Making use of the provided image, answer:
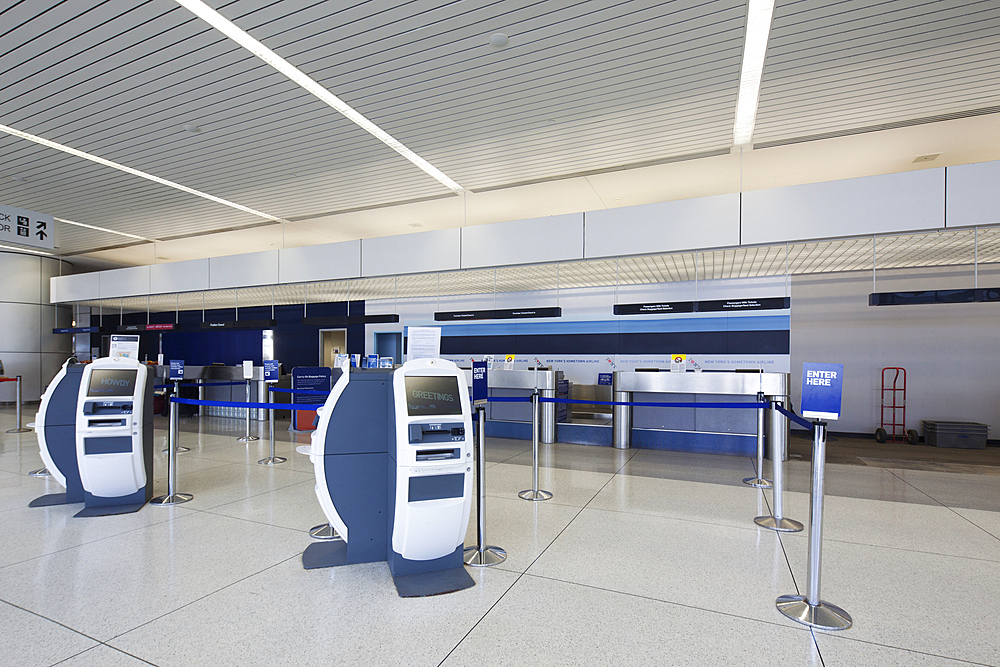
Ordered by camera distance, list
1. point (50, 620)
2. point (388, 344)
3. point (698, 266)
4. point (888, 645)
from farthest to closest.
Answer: point (388, 344)
point (698, 266)
point (50, 620)
point (888, 645)

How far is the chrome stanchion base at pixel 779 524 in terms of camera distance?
4234 mm

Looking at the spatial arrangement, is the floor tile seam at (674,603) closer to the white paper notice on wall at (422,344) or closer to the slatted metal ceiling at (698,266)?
the white paper notice on wall at (422,344)

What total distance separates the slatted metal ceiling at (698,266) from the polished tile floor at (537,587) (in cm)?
351

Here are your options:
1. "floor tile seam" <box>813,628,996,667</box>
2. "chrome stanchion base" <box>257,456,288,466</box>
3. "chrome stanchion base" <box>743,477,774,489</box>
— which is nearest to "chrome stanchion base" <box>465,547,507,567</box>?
"floor tile seam" <box>813,628,996,667</box>

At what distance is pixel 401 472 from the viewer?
3059 mm

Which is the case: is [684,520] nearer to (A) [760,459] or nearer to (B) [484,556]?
(A) [760,459]

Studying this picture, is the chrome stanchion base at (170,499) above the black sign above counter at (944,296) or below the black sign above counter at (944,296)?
below

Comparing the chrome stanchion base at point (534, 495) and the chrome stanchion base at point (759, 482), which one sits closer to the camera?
the chrome stanchion base at point (534, 495)

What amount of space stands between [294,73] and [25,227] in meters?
7.53

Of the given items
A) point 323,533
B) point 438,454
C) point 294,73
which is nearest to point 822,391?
point 438,454

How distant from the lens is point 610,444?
335 inches

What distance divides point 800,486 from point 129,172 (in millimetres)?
9725

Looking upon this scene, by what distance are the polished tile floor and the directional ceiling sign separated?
18.9 ft

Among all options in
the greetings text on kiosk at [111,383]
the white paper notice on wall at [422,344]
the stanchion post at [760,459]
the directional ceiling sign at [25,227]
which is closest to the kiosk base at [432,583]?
the white paper notice on wall at [422,344]
